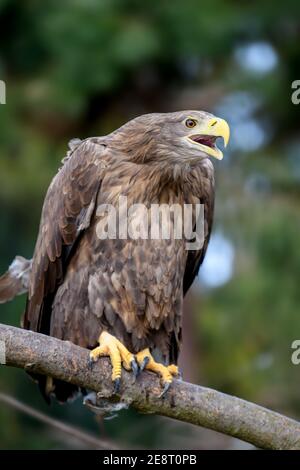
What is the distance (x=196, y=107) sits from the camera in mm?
12141

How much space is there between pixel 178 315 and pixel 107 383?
33.5 inches

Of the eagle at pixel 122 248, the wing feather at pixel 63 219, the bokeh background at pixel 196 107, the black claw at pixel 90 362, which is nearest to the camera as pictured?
the black claw at pixel 90 362

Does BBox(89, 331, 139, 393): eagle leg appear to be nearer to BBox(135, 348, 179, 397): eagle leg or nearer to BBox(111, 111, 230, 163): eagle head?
BBox(135, 348, 179, 397): eagle leg

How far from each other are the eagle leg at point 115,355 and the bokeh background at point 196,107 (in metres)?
4.07

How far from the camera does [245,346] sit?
1212 centimetres

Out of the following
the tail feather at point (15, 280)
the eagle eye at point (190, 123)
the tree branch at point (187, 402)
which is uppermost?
the eagle eye at point (190, 123)

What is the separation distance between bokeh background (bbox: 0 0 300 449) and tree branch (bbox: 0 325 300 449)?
13.9ft

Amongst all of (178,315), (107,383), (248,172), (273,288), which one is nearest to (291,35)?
(248,172)

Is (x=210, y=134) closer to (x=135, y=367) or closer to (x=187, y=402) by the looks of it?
(x=135, y=367)

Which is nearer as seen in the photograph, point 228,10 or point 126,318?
point 126,318

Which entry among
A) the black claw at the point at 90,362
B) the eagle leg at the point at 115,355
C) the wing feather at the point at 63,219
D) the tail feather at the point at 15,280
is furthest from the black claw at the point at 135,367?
the tail feather at the point at 15,280

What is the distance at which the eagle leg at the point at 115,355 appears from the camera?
240 inches

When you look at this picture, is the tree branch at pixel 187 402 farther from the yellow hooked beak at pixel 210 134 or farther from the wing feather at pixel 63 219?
the yellow hooked beak at pixel 210 134

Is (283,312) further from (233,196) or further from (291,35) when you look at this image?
(291,35)
